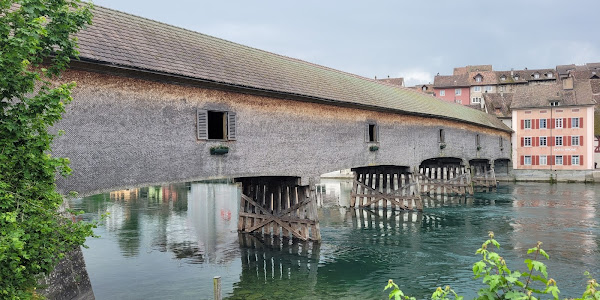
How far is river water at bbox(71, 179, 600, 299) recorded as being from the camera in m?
11.8

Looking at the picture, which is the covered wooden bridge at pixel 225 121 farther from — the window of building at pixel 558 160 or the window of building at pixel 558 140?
the window of building at pixel 558 160

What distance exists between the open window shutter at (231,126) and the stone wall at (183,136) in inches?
5.4

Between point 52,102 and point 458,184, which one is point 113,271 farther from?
point 458,184

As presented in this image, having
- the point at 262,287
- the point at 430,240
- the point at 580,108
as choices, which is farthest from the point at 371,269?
the point at 580,108

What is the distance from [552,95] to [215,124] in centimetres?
3822

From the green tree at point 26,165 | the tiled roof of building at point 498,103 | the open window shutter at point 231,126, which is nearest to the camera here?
the green tree at point 26,165

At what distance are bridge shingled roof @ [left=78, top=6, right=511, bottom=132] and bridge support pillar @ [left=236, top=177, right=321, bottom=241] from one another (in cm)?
346

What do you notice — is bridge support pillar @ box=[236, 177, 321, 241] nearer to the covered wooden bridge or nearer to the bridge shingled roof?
the covered wooden bridge

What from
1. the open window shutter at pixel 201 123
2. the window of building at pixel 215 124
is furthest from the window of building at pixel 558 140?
the open window shutter at pixel 201 123

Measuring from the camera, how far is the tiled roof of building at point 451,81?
216 feet

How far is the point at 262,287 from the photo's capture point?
11781 millimetres

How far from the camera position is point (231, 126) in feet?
42.2

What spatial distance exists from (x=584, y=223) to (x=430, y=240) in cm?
818

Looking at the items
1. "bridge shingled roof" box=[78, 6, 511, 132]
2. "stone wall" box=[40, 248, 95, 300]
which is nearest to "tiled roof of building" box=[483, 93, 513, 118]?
"bridge shingled roof" box=[78, 6, 511, 132]
